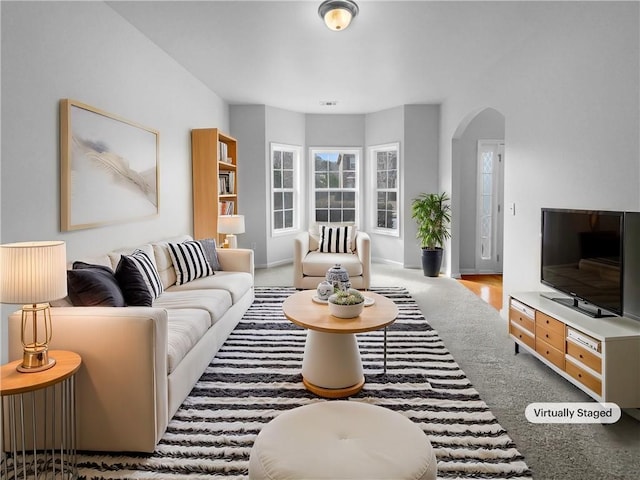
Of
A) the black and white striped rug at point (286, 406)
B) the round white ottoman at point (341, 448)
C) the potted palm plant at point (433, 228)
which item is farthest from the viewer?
the potted palm plant at point (433, 228)

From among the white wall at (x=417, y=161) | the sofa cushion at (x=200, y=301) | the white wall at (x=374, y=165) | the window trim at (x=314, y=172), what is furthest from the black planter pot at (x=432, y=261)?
the sofa cushion at (x=200, y=301)

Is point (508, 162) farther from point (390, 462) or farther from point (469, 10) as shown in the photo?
point (390, 462)

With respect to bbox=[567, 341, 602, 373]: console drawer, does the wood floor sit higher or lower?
lower

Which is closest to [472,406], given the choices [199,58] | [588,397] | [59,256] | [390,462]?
[588,397]

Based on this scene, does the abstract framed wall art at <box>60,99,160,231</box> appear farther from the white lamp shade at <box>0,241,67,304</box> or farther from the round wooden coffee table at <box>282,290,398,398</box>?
the round wooden coffee table at <box>282,290,398,398</box>

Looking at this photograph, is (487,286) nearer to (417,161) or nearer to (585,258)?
(417,161)

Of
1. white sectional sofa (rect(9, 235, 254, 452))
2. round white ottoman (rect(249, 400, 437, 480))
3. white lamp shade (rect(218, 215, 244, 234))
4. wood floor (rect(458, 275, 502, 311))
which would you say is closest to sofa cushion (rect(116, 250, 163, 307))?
white sectional sofa (rect(9, 235, 254, 452))

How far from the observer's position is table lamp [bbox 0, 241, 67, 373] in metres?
1.78

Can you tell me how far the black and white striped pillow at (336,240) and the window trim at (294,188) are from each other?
5.12 ft

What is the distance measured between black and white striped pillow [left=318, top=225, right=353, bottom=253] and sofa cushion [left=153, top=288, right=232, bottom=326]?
233cm

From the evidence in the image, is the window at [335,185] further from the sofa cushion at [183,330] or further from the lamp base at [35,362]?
the lamp base at [35,362]

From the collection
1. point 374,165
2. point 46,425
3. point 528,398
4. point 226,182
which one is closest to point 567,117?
point 528,398

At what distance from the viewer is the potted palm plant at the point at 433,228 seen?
637cm

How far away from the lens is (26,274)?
1.80 metres
